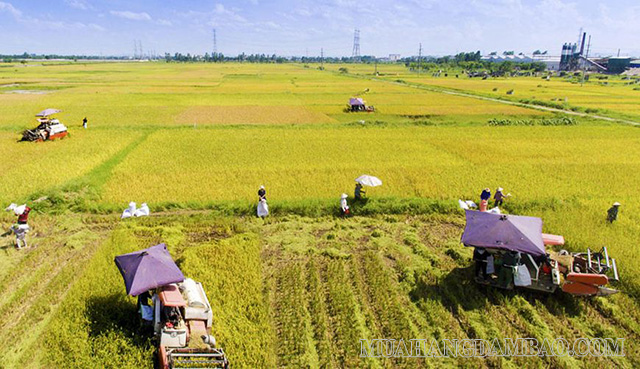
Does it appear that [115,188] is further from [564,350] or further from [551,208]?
[551,208]

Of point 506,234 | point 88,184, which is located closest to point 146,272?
point 506,234

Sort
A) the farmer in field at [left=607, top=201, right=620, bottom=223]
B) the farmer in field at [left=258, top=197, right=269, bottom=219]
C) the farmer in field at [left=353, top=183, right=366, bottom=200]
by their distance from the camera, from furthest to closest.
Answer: the farmer in field at [left=353, top=183, right=366, bottom=200], the farmer in field at [left=258, top=197, right=269, bottom=219], the farmer in field at [left=607, top=201, right=620, bottom=223]

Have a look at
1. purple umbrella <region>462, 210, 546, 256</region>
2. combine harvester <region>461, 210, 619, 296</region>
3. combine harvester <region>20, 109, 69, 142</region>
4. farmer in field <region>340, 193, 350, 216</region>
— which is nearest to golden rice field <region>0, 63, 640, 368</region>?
combine harvester <region>461, 210, 619, 296</region>

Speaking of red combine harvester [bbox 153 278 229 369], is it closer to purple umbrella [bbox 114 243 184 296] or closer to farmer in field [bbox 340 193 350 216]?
purple umbrella [bbox 114 243 184 296]

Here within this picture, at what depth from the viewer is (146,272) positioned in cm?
772

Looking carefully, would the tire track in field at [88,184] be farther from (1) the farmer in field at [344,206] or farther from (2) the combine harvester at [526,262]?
(2) the combine harvester at [526,262]

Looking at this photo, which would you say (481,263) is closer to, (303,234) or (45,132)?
(303,234)

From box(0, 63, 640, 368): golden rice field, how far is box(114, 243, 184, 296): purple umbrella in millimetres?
1162

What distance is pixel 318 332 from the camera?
816cm

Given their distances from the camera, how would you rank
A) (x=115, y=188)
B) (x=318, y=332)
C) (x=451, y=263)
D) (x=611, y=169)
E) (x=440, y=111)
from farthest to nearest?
(x=440, y=111) < (x=611, y=169) < (x=115, y=188) < (x=451, y=263) < (x=318, y=332)

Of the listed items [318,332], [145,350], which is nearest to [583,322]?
[318,332]

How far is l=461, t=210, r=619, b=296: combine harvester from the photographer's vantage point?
29.1 feet

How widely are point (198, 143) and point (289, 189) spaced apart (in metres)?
10.9

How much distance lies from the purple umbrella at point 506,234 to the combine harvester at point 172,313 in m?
6.34
